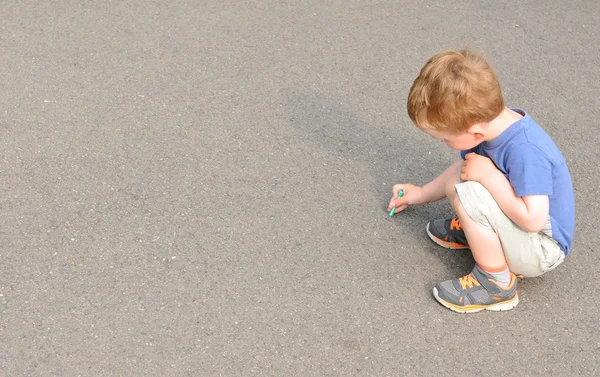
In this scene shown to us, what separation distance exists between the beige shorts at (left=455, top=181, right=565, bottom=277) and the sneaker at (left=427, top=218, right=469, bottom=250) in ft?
0.92

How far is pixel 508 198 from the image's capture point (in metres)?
2.55

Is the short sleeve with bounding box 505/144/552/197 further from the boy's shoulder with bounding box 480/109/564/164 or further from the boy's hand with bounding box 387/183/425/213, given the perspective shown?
the boy's hand with bounding box 387/183/425/213

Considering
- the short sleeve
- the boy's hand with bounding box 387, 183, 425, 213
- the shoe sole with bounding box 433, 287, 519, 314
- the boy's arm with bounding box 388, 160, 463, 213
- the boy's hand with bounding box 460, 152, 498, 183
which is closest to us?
the short sleeve

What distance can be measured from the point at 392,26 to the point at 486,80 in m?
2.06

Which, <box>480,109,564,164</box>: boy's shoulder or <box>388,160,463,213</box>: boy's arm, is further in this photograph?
<box>388,160,463,213</box>: boy's arm

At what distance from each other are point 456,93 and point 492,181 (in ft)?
1.04

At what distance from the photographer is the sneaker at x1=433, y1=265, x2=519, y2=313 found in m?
2.72

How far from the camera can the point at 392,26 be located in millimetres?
4508

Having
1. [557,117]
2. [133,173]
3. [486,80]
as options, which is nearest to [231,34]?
[133,173]

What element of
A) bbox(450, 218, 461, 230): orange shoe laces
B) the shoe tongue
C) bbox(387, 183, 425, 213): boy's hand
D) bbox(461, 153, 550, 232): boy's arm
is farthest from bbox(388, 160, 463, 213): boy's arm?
the shoe tongue

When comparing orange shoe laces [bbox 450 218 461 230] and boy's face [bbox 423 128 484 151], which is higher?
boy's face [bbox 423 128 484 151]

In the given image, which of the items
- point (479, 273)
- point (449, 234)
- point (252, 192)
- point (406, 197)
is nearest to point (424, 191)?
point (406, 197)

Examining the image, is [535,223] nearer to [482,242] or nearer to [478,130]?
[482,242]

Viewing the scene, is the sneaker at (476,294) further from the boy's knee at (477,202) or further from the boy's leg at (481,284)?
the boy's knee at (477,202)
